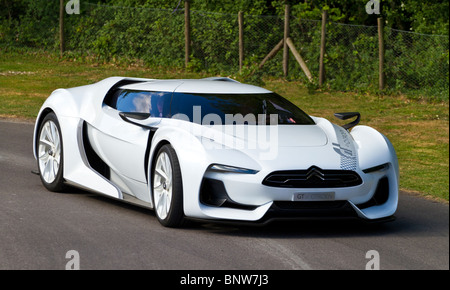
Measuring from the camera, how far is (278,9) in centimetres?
Result: 3023

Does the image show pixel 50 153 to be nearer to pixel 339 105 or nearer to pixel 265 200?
pixel 265 200

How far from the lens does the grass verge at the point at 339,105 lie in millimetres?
13232

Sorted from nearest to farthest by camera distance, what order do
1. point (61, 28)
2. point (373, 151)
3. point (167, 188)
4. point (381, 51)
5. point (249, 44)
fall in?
point (167, 188)
point (373, 151)
point (381, 51)
point (249, 44)
point (61, 28)

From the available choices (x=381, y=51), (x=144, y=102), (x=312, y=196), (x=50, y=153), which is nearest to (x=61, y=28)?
(x=381, y=51)

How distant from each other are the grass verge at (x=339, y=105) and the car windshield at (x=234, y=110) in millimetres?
2339

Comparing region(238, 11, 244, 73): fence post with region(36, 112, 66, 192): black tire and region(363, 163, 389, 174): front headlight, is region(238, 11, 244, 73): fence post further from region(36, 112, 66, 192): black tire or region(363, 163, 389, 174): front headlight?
region(363, 163, 389, 174): front headlight

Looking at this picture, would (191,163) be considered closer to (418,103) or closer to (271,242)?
(271,242)

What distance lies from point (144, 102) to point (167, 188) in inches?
59.4

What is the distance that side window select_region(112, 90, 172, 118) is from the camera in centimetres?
927

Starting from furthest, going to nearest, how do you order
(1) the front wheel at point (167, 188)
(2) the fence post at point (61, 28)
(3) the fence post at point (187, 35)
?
1. (2) the fence post at point (61, 28)
2. (3) the fence post at point (187, 35)
3. (1) the front wheel at point (167, 188)

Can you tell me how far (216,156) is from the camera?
803 cm

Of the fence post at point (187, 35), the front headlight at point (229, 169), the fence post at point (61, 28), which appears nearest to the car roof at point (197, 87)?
the front headlight at point (229, 169)

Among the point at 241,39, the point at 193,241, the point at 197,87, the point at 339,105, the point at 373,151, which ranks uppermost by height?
the point at 197,87

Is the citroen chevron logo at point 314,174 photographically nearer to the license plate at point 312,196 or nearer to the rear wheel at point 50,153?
Answer: the license plate at point 312,196
